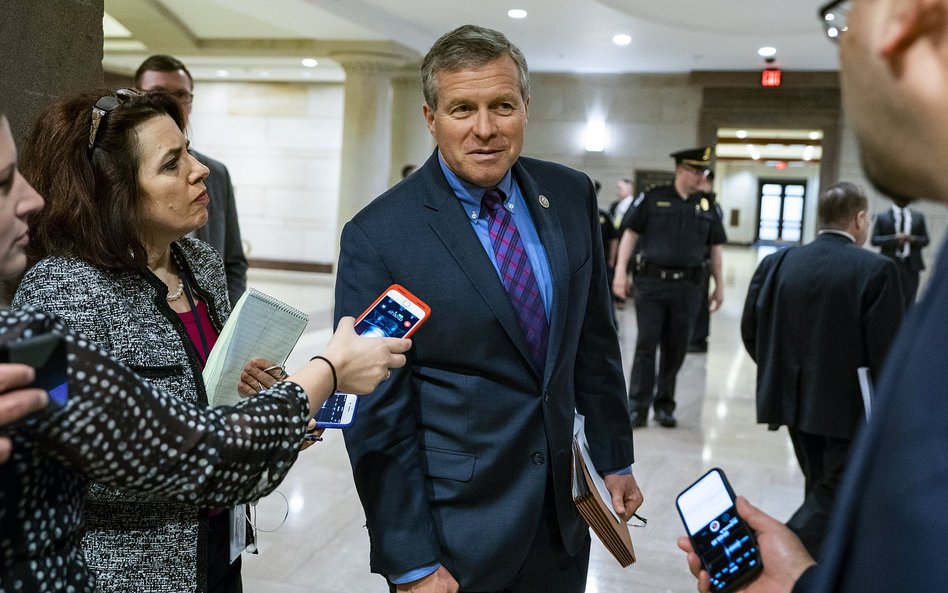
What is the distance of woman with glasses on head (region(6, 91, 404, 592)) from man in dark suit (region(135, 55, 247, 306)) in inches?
74.7

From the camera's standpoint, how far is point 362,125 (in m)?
13.4

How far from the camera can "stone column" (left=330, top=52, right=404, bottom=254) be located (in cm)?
1341

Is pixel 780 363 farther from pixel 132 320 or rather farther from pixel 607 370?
pixel 132 320

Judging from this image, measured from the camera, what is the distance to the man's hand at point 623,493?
2170 millimetres

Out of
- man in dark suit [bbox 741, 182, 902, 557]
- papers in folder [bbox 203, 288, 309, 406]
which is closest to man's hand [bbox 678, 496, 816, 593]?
papers in folder [bbox 203, 288, 309, 406]

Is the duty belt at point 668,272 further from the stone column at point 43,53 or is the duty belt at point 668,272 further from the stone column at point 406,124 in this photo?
the stone column at point 406,124

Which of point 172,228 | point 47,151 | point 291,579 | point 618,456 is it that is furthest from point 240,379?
point 291,579

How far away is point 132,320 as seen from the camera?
1.75 m

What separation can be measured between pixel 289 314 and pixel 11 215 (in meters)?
0.80

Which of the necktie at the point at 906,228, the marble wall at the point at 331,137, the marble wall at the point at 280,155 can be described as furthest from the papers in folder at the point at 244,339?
the marble wall at the point at 280,155

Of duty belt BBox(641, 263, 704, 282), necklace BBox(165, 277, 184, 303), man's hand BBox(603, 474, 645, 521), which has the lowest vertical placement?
man's hand BBox(603, 474, 645, 521)

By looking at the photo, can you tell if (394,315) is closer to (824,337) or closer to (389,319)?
(389,319)

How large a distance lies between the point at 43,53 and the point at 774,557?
223 centimetres

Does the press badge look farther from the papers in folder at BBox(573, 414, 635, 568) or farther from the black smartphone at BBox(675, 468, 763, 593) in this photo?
the black smartphone at BBox(675, 468, 763, 593)
